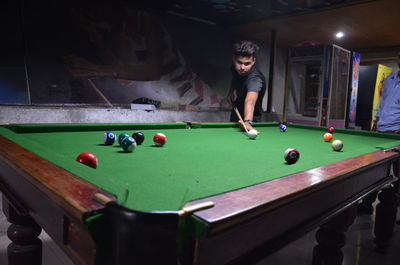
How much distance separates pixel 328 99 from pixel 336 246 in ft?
16.6

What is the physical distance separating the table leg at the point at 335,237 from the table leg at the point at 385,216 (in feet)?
3.16

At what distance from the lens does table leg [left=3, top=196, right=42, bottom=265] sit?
1.09m

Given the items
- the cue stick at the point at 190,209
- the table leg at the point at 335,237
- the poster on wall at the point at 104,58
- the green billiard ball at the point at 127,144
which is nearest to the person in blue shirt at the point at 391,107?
the table leg at the point at 335,237

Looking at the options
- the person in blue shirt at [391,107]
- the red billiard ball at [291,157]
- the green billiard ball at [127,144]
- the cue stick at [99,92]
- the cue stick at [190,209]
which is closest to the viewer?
the cue stick at [190,209]

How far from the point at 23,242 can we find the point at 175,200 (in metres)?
0.88

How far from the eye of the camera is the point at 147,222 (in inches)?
17.7

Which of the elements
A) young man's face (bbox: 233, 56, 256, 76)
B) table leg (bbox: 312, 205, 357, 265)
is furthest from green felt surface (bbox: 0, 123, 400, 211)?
young man's face (bbox: 233, 56, 256, 76)

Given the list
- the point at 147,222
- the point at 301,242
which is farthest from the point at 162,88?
the point at 147,222

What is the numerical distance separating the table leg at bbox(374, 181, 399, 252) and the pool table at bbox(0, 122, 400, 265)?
0.70 metres

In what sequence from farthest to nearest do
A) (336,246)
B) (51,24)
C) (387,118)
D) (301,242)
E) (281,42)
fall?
(281,42) → (51,24) → (387,118) → (301,242) → (336,246)

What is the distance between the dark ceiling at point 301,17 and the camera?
422 centimetres

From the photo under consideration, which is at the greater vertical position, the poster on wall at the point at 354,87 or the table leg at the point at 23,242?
the poster on wall at the point at 354,87

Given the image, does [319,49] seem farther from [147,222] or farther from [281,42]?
[147,222]

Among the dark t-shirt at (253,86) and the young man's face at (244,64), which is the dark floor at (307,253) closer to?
the dark t-shirt at (253,86)
